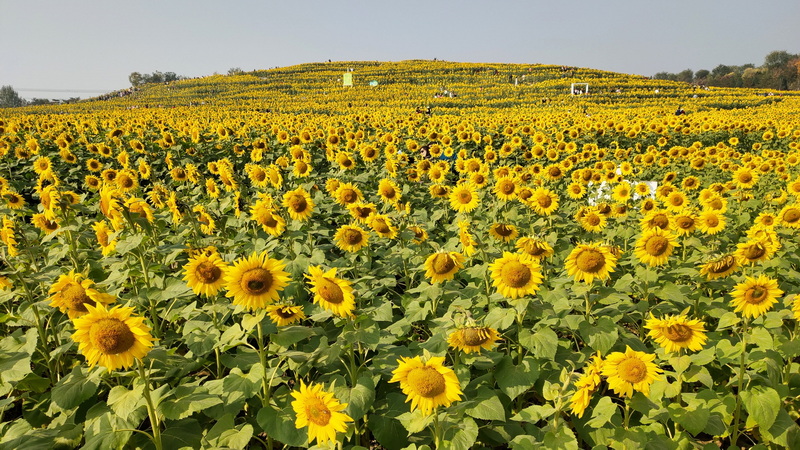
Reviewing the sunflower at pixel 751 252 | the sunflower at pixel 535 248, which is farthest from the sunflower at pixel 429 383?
the sunflower at pixel 751 252

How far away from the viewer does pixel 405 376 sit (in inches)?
87.1

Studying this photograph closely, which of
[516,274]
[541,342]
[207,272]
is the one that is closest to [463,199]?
[516,274]

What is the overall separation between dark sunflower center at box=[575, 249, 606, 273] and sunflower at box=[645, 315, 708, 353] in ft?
1.72

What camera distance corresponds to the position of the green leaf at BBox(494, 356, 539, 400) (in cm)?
293

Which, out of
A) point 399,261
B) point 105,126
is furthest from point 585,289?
point 105,126

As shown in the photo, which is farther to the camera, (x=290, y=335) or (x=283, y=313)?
(x=283, y=313)

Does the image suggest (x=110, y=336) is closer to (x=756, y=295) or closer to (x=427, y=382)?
(x=427, y=382)

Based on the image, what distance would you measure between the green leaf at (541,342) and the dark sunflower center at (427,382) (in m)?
1.09

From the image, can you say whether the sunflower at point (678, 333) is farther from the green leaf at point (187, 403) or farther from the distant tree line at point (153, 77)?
the distant tree line at point (153, 77)

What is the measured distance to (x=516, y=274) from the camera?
2928 mm

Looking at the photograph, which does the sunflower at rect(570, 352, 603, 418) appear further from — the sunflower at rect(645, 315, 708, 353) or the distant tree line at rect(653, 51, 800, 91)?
the distant tree line at rect(653, 51, 800, 91)

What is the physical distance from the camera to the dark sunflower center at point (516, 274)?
2935 millimetres

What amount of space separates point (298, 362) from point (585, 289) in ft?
7.02

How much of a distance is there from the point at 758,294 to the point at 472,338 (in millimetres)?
2276
